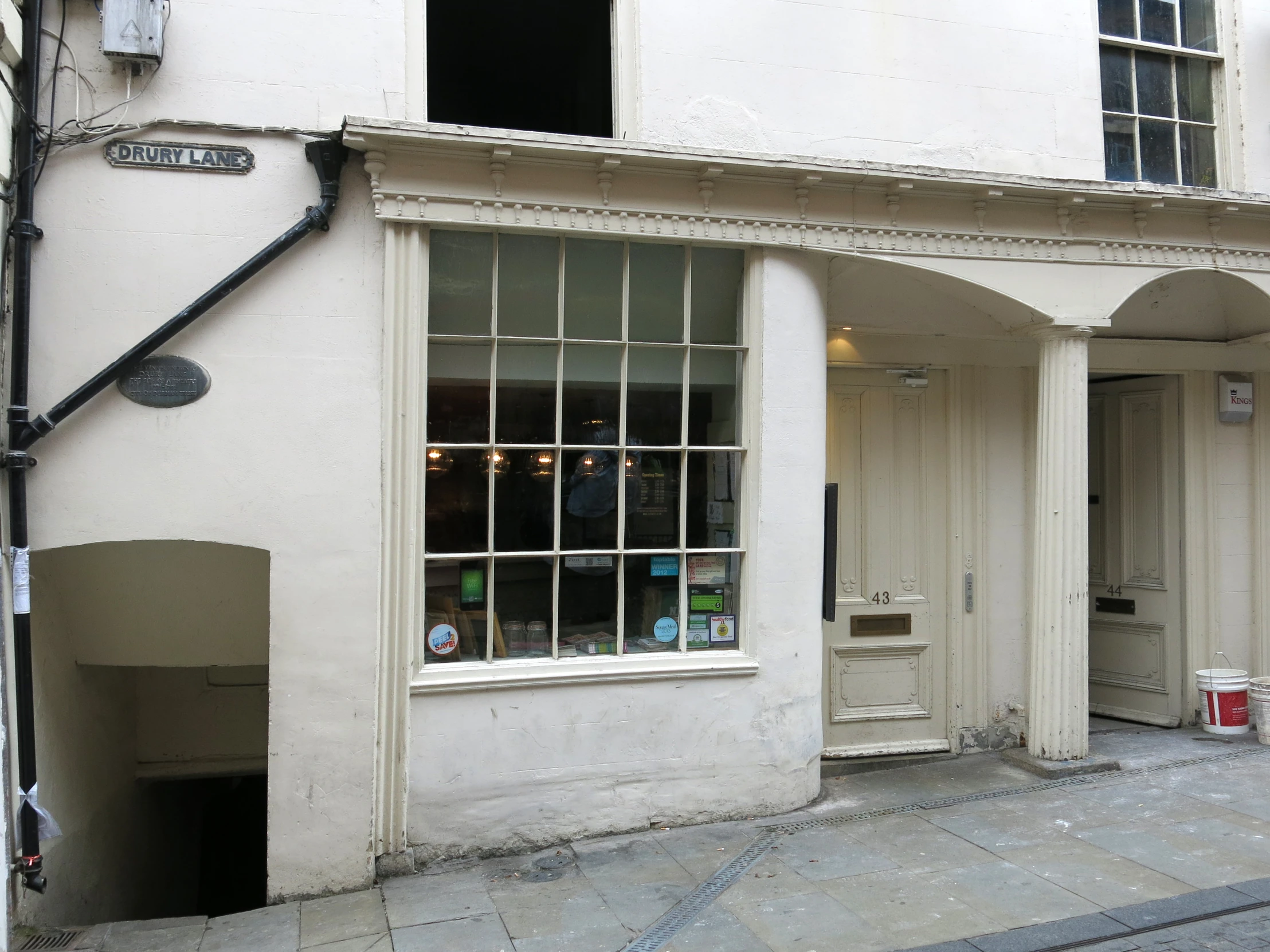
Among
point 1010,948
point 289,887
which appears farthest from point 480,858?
point 1010,948

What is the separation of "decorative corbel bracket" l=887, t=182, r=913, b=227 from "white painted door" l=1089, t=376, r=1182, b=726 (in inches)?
140

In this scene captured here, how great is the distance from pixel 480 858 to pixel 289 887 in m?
1.04

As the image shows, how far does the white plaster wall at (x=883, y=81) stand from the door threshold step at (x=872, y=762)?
4318 mm

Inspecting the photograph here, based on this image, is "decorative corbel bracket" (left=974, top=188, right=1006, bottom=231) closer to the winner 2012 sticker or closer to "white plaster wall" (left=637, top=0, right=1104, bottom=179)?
"white plaster wall" (left=637, top=0, right=1104, bottom=179)

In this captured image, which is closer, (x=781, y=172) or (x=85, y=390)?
(x=85, y=390)

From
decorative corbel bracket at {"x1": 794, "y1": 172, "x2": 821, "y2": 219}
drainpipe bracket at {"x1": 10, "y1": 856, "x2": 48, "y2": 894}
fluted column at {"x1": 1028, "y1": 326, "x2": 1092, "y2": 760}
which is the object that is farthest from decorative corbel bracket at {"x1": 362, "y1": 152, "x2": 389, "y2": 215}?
fluted column at {"x1": 1028, "y1": 326, "x2": 1092, "y2": 760}

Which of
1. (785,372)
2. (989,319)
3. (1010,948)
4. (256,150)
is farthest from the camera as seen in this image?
(989,319)

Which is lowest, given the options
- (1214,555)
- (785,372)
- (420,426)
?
(1214,555)

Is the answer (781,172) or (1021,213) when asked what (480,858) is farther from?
(1021,213)

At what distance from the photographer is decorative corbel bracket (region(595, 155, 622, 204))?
5555 millimetres

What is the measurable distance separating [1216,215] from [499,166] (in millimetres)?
5220

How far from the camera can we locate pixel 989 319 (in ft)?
24.0

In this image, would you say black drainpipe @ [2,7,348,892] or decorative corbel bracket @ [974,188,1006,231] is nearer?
black drainpipe @ [2,7,348,892]

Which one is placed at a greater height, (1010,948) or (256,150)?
(256,150)
